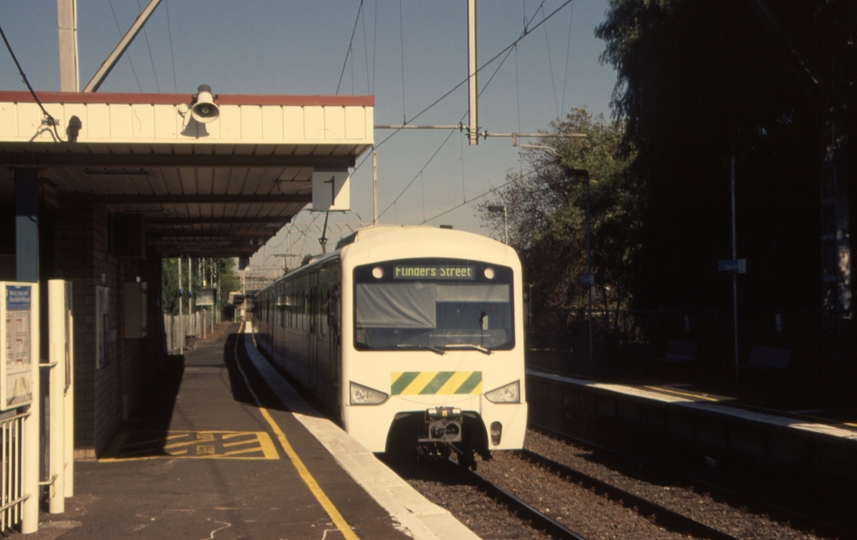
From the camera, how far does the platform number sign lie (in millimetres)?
5926

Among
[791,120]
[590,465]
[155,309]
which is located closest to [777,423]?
[590,465]

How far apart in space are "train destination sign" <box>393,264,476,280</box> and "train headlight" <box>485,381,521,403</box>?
55.3 inches

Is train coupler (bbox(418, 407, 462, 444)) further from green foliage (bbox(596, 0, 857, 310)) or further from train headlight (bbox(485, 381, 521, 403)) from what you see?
green foliage (bbox(596, 0, 857, 310))

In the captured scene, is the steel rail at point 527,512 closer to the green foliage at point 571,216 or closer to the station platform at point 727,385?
the station platform at point 727,385

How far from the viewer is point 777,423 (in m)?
12.9

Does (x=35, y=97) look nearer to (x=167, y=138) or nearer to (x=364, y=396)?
(x=167, y=138)

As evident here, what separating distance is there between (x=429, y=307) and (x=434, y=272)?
17.1 inches

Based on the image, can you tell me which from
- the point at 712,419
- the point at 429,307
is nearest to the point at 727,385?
the point at 712,419

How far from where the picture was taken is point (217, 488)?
8156 millimetres

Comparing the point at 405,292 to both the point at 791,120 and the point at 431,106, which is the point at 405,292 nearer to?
the point at 431,106

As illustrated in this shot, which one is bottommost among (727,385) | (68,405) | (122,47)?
(727,385)

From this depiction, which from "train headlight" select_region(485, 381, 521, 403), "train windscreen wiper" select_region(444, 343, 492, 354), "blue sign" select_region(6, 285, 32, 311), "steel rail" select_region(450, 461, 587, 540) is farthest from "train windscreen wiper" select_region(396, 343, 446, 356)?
"blue sign" select_region(6, 285, 32, 311)

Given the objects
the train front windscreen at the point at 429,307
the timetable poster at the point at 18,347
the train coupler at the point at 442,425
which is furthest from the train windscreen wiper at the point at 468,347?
the timetable poster at the point at 18,347

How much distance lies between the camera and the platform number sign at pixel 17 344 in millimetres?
5926
